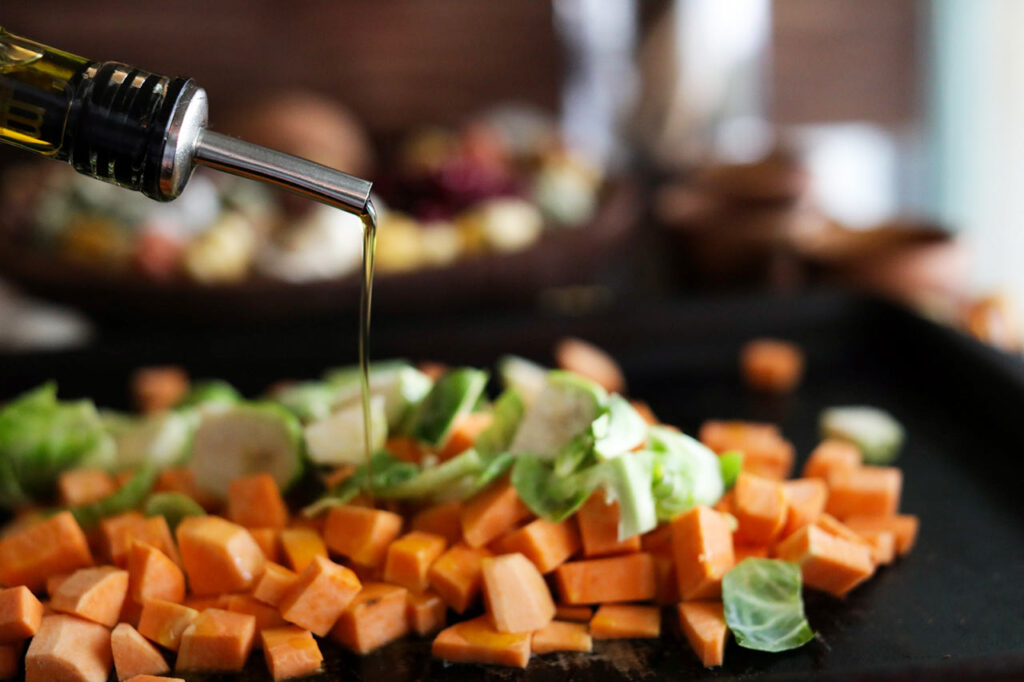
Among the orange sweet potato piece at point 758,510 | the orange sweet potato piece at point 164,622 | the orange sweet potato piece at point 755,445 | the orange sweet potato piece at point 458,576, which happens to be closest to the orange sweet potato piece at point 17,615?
the orange sweet potato piece at point 164,622

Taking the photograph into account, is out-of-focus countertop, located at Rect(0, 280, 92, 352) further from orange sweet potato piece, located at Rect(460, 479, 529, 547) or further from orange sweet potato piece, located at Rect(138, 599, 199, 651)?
orange sweet potato piece, located at Rect(460, 479, 529, 547)

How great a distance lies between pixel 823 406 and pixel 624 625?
2.84 ft

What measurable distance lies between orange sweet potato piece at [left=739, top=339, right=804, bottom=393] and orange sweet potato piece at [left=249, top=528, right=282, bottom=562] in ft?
3.40

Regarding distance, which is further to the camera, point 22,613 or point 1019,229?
point 1019,229

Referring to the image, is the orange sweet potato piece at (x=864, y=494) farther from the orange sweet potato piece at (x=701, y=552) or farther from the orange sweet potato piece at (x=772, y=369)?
the orange sweet potato piece at (x=772, y=369)

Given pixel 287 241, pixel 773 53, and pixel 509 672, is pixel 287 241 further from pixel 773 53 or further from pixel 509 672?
pixel 773 53

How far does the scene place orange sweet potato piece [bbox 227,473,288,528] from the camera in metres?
1.21

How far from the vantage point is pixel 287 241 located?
2.58 metres

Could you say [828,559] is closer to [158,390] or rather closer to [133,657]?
[133,657]

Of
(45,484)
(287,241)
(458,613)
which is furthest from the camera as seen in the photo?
(287,241)

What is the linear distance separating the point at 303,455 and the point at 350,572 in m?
0.25

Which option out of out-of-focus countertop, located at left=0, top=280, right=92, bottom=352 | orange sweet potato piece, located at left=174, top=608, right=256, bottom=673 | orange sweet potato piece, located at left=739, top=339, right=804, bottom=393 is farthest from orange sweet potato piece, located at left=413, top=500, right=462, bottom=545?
out-of-focus countertop, located at left=0, top=280, right=92, bottom=352

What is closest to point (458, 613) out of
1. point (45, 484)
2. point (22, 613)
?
point (22, 613)

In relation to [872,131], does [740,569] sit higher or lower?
lower
